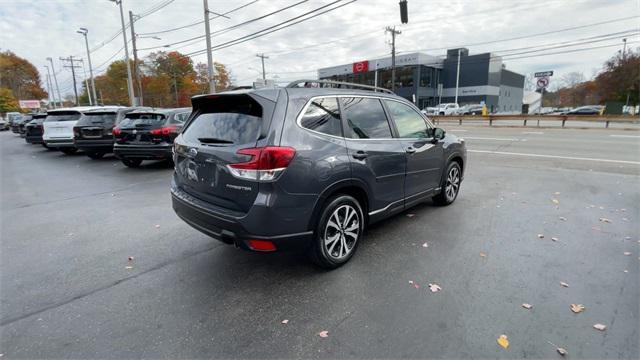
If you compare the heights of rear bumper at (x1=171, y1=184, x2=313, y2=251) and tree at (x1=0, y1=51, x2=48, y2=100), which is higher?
tree at (x1=0, y1=51, x2=48, y2=100)

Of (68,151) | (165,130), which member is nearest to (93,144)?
A: (165,130)

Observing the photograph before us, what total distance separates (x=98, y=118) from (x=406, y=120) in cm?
1034

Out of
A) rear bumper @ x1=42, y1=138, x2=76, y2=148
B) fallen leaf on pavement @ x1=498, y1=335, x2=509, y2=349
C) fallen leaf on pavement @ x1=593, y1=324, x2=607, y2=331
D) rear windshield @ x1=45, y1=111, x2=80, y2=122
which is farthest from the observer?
rear windshield @ x1=45, y1=111, x2=80, y2=122

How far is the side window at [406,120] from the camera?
4109 millimetres

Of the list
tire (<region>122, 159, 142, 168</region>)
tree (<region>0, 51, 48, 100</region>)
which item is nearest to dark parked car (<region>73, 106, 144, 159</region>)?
tire (<region>122, 159, 142, 168</region>)

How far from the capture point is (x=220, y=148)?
293 centimetres

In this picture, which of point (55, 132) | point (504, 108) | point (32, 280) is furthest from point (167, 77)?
point (32, 280)

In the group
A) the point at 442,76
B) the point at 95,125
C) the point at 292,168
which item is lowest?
the point at 292,168

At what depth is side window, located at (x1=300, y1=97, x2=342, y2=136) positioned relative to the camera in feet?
9.95

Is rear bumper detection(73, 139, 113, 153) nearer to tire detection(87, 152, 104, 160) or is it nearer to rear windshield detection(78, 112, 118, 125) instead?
rear windshield detection(78, 112, 118, 125)

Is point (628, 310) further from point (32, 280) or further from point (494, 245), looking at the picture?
point (32, 280)

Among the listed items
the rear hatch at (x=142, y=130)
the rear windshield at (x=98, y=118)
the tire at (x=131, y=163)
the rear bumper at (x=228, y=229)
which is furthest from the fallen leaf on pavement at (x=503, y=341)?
the rear windshield at (x=98, y=118)

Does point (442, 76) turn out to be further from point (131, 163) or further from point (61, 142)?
point (131, 163)

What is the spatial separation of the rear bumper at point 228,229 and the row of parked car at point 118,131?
602 cm
